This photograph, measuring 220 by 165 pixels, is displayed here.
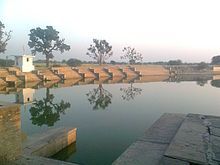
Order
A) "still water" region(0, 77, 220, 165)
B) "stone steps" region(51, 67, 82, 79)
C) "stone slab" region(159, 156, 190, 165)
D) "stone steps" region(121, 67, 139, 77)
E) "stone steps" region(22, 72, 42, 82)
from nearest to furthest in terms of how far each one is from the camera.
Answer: "stone slab" region(159, 156, 190, 165) → "still water" region(0, 77, 220, 165) → "stone steps" region(22, 72, 42, 82) → "stone steps" region(51, 67, 82, 79) → "stone steps" region(121, 67, 139, 77)

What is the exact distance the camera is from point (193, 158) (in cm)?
641

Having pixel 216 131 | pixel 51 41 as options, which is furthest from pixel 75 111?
pixel 51 41

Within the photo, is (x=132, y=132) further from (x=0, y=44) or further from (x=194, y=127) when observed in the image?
(x=0, y=44)

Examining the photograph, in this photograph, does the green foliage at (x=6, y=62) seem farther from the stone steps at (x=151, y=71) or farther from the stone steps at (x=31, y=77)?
the stone steps at (x=151, y=71)

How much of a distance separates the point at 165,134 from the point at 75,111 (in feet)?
30.6

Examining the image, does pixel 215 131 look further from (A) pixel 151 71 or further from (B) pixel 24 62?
(A) pixel 151 71

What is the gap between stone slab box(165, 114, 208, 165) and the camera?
21.2 feet

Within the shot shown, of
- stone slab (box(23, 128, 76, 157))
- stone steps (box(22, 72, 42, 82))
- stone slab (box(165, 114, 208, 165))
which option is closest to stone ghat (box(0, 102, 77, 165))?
stone slab (box(23, 128, 76, 157))

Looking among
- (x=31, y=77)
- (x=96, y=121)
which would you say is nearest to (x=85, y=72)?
(x=31, y=77)

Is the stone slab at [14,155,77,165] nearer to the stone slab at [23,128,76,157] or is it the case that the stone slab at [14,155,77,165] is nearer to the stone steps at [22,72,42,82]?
the stone slab at [23,128,76,157]

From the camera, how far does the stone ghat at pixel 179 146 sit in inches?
255

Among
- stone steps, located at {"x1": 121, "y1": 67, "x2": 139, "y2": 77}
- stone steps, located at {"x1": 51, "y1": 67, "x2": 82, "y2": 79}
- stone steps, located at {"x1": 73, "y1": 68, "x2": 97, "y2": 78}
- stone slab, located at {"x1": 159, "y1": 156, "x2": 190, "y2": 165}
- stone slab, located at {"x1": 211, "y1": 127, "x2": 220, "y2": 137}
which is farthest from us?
stone steps, located at {"x1": 121, "y1": 67, "x2": 139, "y2": 77}

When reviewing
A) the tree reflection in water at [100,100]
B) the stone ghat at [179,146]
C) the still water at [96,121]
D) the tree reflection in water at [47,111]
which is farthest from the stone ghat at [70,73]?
the stone ghat at [179,146]

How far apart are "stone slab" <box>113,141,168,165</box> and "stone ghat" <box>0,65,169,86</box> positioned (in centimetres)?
2901
